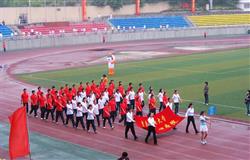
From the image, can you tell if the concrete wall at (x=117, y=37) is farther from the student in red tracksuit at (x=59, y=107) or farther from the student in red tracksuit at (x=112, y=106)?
the student in red tracksuit at (x=112, y=106)

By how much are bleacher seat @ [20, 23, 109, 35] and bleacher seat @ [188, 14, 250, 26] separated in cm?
1628

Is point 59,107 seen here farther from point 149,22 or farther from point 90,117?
point 149,22

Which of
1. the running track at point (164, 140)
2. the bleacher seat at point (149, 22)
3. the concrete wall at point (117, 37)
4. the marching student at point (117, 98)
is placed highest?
the bleacher seat at point (149, 22)

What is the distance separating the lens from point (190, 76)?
33.3 meters

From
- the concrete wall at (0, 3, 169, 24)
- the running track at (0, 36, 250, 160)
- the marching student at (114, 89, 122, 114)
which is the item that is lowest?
the running track at (0, 36, 250, 160)

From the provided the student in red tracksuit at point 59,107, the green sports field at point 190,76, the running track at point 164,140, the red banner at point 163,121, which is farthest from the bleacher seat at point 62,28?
the red banner at point 163,121

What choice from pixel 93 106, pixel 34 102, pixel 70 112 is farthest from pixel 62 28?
pixel 93 106

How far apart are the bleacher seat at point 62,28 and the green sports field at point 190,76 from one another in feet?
87.5

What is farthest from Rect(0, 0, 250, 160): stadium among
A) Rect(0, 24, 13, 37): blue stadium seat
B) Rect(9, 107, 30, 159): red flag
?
Rect(0, 24, 13, 37): blue stadium seat

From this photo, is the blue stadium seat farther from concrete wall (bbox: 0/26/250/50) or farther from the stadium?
concrete wall (bbox: 0/26/250/50)

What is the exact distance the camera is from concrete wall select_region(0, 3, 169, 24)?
237 feet

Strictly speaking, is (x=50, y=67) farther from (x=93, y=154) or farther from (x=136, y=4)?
(x=136, y=4)

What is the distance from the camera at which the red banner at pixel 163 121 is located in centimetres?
1853

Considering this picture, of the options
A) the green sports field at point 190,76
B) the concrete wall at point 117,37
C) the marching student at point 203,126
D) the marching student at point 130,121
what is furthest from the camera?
the concrete wall at point 117,37
